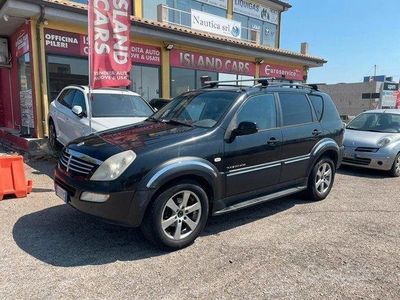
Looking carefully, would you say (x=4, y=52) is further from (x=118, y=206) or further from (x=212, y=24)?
(x=118, y=206)

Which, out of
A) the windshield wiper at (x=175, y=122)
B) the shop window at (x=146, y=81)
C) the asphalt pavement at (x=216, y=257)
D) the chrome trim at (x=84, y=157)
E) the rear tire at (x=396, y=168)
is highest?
the shop window at (x=146, y=81)

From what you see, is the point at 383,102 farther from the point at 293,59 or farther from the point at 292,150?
the point at 292,150

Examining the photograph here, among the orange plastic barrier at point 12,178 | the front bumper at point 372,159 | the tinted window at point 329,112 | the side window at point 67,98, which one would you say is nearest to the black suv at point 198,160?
the tinted window at point 329,112

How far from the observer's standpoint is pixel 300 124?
5.28 metres

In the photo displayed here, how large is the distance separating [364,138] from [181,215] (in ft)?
20.1

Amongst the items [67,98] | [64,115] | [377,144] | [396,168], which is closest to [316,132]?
[377,144]

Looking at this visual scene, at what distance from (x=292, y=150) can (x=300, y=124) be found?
0.50 m

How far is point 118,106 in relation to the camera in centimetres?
752

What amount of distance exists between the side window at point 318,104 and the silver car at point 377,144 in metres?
2.87

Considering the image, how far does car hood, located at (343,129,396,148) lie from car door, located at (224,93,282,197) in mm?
4220

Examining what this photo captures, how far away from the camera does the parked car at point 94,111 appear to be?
692 centimetres

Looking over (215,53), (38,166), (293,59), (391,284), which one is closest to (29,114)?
(38,166)

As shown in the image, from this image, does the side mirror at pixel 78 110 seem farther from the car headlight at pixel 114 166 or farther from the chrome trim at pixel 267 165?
the chrome trim at pixel 267 165

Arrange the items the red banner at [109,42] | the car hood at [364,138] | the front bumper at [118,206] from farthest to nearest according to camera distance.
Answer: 1. the car hood at [364,138]
2. the red banner at [109,42]
3. the front bumper at [118,206]
